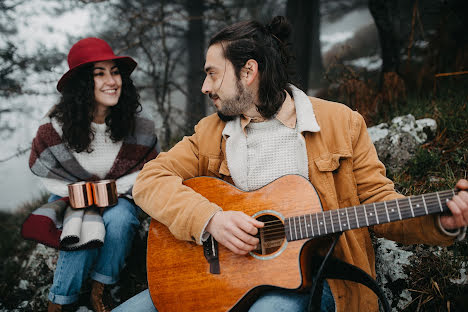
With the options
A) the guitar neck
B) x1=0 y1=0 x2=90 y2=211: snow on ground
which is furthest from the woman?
x1=0 y1=0 x2=90 y2=211: snow on ground

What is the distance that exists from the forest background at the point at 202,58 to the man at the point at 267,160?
4.58ft

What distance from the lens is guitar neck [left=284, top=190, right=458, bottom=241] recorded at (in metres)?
1.39

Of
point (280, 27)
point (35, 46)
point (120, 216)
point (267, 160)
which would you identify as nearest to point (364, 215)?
point (267, 160)

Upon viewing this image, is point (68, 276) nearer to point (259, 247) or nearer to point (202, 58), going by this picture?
point (259, 247)

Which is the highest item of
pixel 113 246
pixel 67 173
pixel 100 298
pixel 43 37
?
pixel 43 37

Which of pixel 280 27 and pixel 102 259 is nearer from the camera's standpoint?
pixel 280 27

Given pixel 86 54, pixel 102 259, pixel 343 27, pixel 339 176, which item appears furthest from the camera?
pixel 343 27

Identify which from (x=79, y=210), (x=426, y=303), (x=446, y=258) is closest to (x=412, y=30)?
(x=446, y=258)

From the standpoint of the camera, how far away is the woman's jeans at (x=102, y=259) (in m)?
2.37

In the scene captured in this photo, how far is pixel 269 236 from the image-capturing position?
1850mm

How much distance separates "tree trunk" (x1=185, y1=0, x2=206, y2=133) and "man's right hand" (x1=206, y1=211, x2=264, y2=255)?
3225 millimetres

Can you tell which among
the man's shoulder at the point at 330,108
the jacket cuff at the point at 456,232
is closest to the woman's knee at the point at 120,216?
the man's shoulder at the point at 330,108

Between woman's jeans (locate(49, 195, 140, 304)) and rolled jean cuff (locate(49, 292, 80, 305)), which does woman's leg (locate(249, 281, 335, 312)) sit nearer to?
woman's jeans (locate(49, 195, 140, 304))

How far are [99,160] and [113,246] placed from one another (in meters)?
0.76
